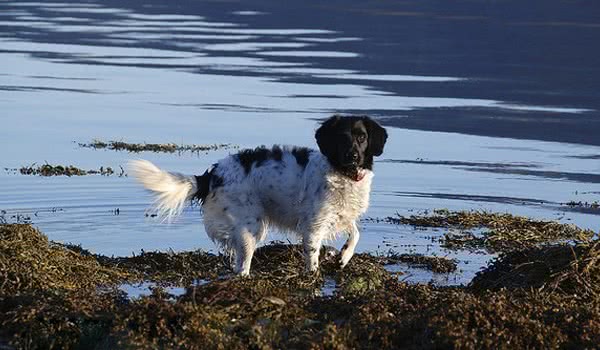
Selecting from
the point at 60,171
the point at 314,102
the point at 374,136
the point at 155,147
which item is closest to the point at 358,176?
the point at 374,136

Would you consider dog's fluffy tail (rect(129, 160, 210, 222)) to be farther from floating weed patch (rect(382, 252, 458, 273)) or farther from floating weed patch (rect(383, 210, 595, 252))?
floating weed patch (rect(383, 210, 595, 252))

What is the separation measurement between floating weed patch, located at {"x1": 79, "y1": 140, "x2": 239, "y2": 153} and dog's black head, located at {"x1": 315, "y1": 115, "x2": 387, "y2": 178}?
6.53 metres

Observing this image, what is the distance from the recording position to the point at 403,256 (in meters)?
12.2

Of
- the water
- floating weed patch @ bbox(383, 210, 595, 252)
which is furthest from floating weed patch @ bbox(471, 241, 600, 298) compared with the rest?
floating weed patch @ bbox(383, 210, 595, 252)

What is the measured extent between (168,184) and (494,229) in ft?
11.2

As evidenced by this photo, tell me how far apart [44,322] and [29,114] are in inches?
491

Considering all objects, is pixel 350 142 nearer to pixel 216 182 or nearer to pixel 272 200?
pixel 272 200

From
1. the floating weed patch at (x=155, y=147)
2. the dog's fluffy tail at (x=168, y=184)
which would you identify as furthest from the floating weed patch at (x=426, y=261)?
the floating weed patch at (x=155, y=147)

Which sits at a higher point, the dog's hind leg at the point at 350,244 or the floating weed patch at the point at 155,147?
the dog's hind leg at the point at 350,244

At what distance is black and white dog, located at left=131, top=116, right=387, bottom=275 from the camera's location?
11109mm

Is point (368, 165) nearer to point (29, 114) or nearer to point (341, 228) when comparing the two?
point (341, 228)

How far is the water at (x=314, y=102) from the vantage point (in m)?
14.4

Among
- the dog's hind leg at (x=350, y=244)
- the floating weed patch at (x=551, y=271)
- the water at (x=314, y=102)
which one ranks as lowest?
the water at (x=314, y=102)

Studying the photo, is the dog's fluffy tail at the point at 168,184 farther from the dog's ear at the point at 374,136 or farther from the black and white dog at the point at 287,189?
the dog's ear at the point at 374,136
